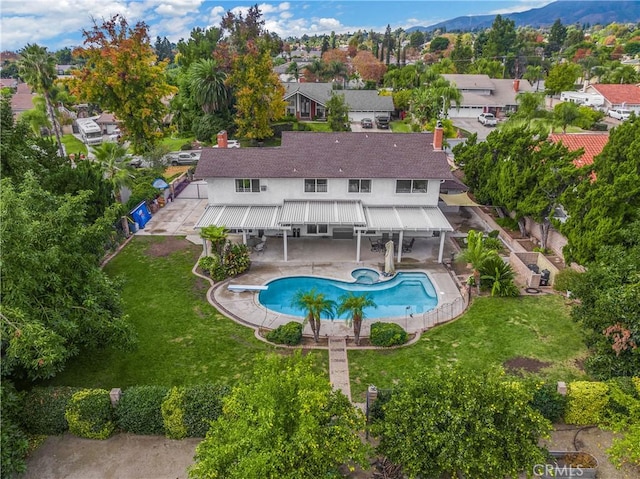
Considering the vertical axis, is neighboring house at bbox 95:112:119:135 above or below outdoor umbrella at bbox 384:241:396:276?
above

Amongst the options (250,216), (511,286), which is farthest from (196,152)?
(511,286)

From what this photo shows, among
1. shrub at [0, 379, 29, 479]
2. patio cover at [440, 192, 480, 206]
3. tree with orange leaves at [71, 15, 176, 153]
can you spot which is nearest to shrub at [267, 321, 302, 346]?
shrub at [0, 379, 29, 479]

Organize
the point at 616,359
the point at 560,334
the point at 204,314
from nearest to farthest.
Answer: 1. the point at 616,359
2. the point at 560,334
3. the point at 204,314

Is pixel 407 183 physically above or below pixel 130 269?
above

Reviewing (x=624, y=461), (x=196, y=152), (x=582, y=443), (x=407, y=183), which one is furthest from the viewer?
(x=196, y=152)

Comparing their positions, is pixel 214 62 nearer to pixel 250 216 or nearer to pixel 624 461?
pixel 250 216

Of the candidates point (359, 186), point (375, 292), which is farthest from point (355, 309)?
point (359, 186)

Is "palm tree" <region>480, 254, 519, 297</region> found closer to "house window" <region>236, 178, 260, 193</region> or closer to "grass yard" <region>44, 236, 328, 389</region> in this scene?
"grass yard" <region>44, 236, 328, 389</region>
